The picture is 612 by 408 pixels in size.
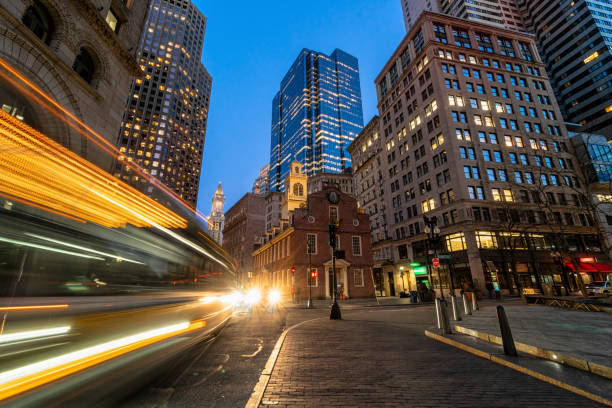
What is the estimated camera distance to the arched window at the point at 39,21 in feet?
43.8

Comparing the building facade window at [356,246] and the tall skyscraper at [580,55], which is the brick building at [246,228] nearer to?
the building facade window at [356,246]

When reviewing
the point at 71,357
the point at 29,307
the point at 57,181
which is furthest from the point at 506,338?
the point at 57,181

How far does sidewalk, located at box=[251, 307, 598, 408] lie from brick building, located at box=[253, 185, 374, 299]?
2470 centimetres

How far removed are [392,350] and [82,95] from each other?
21.6 meters

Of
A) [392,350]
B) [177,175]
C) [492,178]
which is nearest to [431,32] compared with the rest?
[492,178]

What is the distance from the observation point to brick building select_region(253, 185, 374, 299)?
Answer: 32.5 meters

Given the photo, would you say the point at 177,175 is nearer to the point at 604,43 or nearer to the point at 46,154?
the point at 46,154

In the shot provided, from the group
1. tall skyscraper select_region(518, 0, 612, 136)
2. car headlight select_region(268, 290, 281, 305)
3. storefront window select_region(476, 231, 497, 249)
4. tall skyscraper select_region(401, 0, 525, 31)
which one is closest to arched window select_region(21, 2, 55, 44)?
car headlight select_region(268, 290, 281, 305)

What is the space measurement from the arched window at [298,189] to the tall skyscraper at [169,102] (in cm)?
7233

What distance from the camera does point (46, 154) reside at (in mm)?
4328

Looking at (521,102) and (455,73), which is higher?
(455,73)

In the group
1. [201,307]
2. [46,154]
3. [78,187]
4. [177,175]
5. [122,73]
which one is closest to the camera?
[46,154]

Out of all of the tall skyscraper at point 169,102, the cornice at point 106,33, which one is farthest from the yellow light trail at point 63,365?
the tall skyscraper at point 169,102

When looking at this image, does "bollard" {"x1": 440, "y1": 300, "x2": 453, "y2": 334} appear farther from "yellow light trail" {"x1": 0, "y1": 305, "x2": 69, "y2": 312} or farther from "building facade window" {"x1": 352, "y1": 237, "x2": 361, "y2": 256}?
"building facade window" {"x1": 352, "y1": 237, "x2": 361, "y2": 256}
